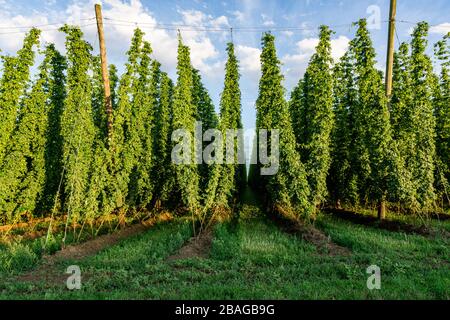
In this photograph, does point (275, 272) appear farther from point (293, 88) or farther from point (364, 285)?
point (293, 88)

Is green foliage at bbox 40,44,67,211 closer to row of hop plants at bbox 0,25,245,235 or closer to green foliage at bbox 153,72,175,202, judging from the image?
row of hop plants at bbox 0,25,245,235

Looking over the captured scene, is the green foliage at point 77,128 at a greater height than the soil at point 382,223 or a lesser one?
greater

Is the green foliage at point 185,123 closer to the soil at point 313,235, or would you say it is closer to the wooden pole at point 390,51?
the soil at point 313,235

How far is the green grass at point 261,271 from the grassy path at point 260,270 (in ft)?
0.06

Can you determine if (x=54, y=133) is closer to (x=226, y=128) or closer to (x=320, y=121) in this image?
(x=226, y=128)

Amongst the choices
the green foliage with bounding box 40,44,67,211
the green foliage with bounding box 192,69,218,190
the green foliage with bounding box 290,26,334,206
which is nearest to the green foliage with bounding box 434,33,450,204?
the green foliage with bounding box 290,26,334,206

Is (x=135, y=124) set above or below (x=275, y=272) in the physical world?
above

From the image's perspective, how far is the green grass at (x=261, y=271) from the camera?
6.33 metres

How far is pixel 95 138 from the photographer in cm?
1452
